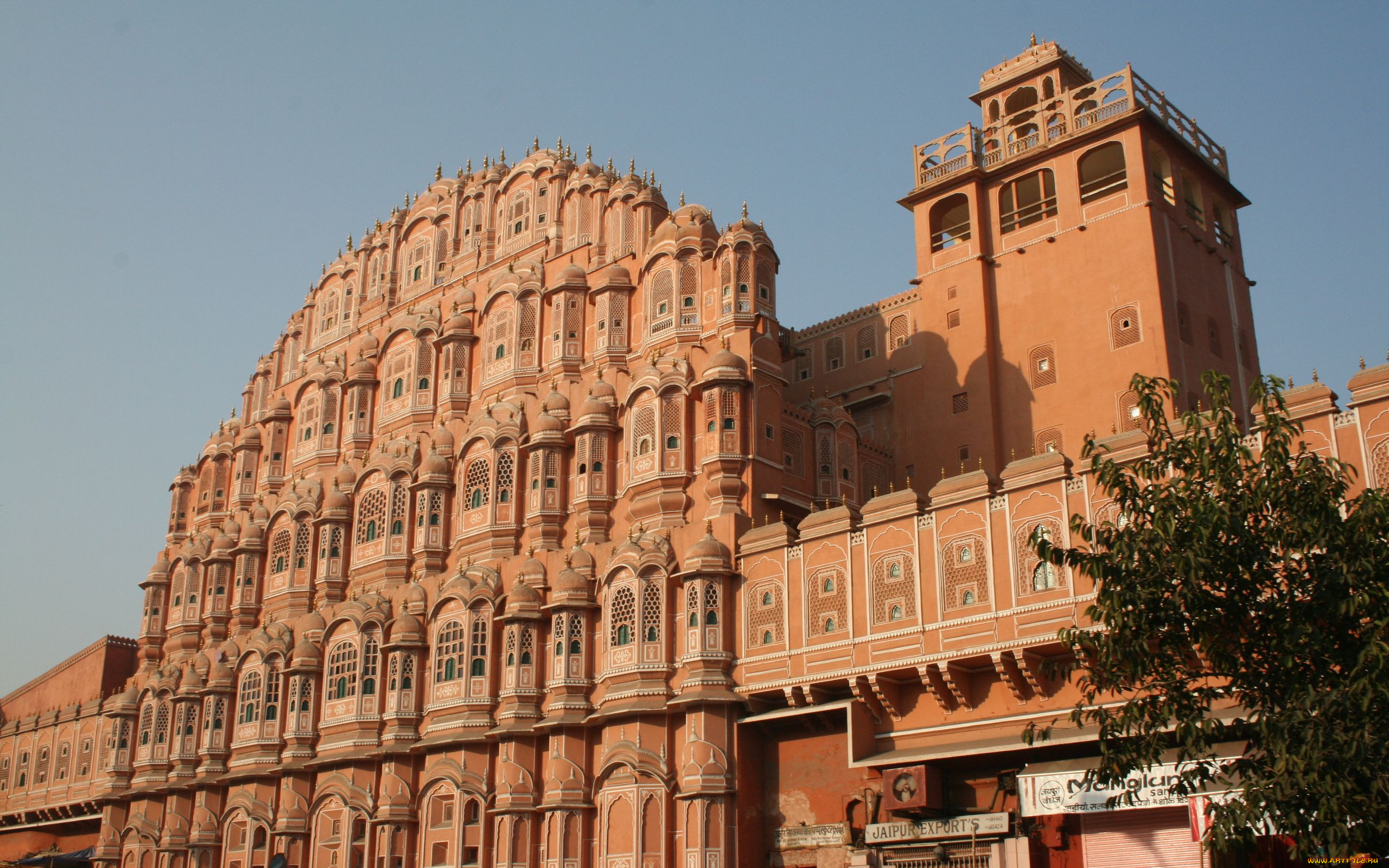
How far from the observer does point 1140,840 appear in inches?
1002

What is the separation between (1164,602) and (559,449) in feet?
74.7

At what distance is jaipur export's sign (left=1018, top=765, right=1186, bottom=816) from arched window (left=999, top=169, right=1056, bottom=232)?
59.5 ft

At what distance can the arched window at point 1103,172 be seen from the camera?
123 ft

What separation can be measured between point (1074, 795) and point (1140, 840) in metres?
1.45

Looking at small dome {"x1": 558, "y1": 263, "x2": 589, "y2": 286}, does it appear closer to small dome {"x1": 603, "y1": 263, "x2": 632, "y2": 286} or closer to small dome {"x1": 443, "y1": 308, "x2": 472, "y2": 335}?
small dome {"x1": 603, "y1": 263, "x2": 632, "y2": 286}

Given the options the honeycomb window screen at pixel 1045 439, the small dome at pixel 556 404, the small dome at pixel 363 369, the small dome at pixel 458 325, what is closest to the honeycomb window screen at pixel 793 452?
the honeycomb window screen at pixel 1045 439

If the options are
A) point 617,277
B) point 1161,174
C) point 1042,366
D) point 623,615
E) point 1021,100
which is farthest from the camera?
point 1021,100

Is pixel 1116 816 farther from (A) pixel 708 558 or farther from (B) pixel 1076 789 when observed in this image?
(A) pixel 708 558

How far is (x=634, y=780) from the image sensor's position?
32.0m

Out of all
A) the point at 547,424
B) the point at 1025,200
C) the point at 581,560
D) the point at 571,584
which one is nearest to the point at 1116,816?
the point at 571,584

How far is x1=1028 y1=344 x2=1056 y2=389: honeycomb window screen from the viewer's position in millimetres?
36875

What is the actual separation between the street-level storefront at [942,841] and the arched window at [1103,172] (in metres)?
18.1

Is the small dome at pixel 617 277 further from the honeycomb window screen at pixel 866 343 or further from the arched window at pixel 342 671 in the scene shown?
the arched window at pixel 342 671

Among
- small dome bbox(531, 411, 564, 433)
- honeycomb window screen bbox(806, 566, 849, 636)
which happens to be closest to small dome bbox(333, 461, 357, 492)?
small dome bbox(531, 411, 564, 433)
